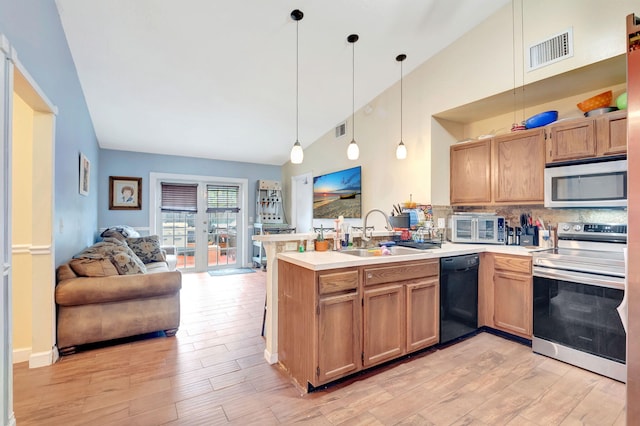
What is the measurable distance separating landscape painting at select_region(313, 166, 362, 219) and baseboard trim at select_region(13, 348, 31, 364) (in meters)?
3.89

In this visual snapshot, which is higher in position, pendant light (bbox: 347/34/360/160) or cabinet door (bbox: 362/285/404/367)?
pendant light (bbox: 347/34/360/160)

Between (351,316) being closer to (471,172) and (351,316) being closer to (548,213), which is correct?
(471,172)

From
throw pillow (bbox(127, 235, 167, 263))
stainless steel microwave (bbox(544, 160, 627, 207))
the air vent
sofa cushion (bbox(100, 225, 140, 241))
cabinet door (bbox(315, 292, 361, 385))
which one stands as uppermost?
the air vent

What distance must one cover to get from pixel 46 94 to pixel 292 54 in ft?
7.40

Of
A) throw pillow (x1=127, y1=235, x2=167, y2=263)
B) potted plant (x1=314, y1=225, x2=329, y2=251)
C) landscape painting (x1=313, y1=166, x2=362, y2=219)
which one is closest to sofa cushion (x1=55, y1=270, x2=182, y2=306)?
potted plant (x1=314, y1=225, x2=329, y2=251)

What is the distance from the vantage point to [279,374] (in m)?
2.23

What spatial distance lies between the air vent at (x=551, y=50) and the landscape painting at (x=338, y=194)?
94.9 inches

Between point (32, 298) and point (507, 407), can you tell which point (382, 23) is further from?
point (32, 298)

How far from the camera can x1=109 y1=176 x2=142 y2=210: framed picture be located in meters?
5.36

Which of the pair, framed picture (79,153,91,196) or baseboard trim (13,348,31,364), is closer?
baseboard trim (13,348,31,364)

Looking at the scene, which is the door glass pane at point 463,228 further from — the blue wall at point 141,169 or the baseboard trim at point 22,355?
the blue wall at point 141,169

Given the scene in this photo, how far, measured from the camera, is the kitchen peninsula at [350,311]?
6.44 ft

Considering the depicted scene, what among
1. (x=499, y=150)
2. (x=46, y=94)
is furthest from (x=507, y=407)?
(x=46, y=94)

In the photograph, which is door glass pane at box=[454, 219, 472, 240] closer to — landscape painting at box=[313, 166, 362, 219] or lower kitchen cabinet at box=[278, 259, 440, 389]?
lower kitchen cabinet at box=[278, 259, 440, 389]
